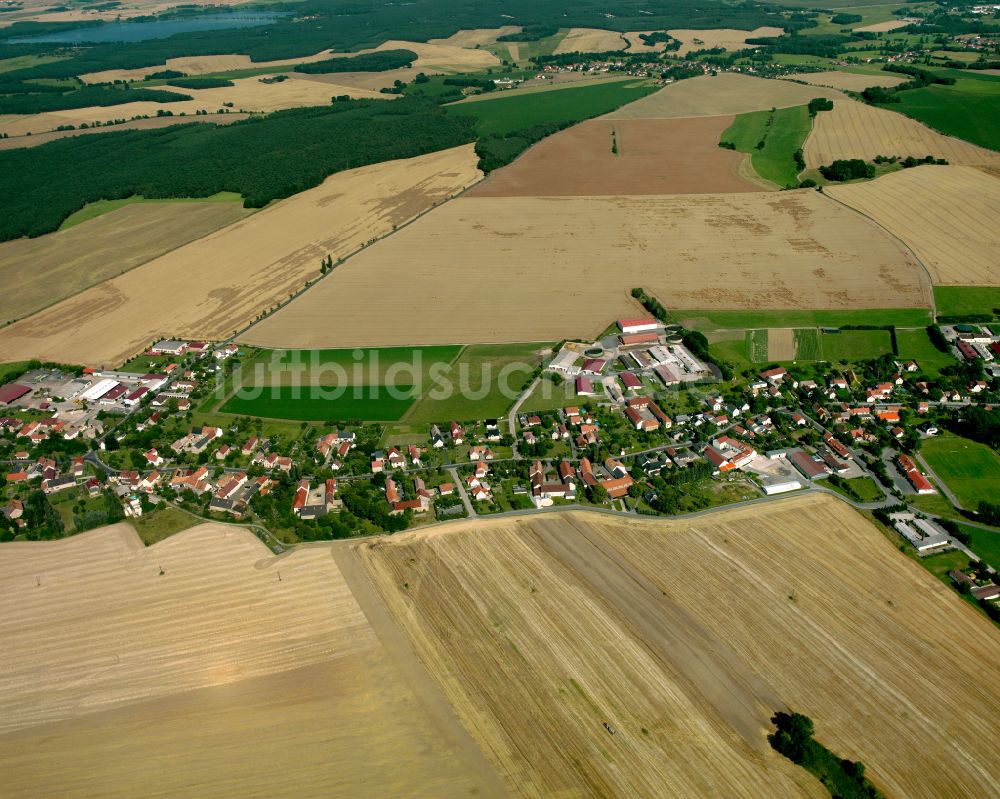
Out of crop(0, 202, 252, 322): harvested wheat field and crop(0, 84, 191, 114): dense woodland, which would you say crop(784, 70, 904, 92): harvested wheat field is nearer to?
crop(0, 202, 252, 322): harvested wheat field

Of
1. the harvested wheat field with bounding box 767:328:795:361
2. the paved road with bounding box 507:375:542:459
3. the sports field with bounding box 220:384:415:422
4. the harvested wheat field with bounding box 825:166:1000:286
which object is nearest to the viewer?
the paved road with bounding box 507:375:542:459

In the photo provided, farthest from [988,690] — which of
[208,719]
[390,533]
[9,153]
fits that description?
[9,153]

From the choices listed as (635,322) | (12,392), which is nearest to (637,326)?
(635,322)

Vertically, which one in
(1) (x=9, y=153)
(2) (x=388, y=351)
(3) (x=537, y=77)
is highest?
(3) (x=537, y=77)

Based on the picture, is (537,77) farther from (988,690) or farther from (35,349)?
(988,690)

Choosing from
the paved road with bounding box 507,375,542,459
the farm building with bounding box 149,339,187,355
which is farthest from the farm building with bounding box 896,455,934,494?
the farm building with bounding box 149,339,187,355

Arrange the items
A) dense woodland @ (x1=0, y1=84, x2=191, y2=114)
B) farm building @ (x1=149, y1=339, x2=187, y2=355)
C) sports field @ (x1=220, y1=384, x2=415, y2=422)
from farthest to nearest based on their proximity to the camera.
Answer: dense woodland @ (x1=0, y1=84, x2=191, y2=114), farm building @ (x1=149, y1=339, x2=187, y2=355), sports field @ (x1=220, y1=384, x2=415, y2=422)
